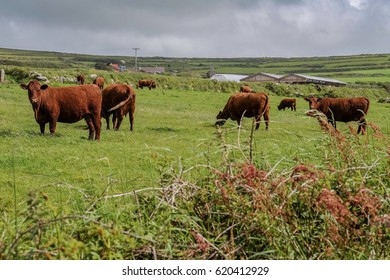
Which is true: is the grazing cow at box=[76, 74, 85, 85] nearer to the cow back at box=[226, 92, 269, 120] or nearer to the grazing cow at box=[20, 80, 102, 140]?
the cow back at box=[226, 92, 269, 120]

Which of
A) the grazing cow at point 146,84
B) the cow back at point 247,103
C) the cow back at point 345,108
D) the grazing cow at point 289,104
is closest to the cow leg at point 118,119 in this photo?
the cow back at point 247,103

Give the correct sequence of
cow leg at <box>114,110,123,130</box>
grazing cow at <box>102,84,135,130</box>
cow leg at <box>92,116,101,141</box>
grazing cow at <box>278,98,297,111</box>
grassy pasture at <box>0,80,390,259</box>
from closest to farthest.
Result: grassy pasture at <box>0,80,390,259</box>, cow leg at <box>92,116,101,141</box>, cow leg at <box>114,110,123,130</box>, grazing cow at <box>102,84,135,130</box>, grazing cow at <box>278,98,297,111</box>

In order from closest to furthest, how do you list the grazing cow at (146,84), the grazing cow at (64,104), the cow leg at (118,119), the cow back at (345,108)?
the grazing cow at (64,104)
the cow leg at (118,119)
the cow back at (345,108)
the grazing cow at (146,84)

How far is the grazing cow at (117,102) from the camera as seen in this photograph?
1836 cm

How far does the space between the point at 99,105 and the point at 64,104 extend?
3.62 feet

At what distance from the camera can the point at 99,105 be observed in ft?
51.5

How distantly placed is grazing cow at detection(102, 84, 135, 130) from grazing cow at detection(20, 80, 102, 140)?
2610 millimetres

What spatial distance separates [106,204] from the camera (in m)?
4.09

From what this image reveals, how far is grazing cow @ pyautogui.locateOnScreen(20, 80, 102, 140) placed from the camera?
47.9ft

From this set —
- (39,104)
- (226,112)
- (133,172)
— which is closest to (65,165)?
(133,172)

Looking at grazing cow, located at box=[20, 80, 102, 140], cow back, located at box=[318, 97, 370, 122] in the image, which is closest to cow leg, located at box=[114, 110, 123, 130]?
grazing cow, located at box=[20, 80, 102, 140]

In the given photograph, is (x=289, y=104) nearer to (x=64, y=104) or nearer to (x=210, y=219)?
(x=64, y=104)

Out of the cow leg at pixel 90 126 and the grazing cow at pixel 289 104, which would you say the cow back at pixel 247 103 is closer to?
the cow leg at pixel 90 126
